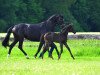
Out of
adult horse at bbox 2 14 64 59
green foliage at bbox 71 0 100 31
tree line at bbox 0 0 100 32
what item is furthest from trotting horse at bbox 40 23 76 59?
green foliage at bbox 71 0 100 31

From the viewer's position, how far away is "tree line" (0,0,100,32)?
276ft

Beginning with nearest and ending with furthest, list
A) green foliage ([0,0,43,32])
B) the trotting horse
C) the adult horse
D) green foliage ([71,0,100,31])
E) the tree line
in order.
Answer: the trotting horse
the adult horse
green foliage ([0,0,43,32])
the tree line
green foliage ([71,0,100,31])

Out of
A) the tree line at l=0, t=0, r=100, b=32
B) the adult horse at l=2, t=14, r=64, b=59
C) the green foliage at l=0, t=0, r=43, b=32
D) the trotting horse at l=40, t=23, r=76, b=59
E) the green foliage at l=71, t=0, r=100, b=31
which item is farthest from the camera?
the green foliage at l=71, t=0, r=100, b=31

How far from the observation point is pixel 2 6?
8444cm

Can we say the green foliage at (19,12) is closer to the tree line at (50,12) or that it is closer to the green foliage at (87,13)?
the tree line at (50,12)

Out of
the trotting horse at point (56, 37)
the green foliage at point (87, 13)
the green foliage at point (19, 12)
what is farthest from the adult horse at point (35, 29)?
the green foliage at point (87, 13)

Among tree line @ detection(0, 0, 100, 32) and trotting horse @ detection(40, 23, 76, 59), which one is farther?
tree line @ detection(0, 0, 100, 32)

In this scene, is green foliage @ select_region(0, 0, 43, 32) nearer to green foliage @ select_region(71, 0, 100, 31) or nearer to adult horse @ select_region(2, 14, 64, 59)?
green foliage @ select_region(71, 0, 100, 31)

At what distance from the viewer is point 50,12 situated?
9119 cm

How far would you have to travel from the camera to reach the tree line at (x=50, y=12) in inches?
3307

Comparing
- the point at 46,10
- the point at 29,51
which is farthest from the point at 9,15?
the point at 29,51

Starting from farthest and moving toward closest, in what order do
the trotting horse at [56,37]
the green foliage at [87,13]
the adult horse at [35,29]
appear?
the green foliage at [87,13], the adult horse at [35,29], the trotting horse at [56,37]

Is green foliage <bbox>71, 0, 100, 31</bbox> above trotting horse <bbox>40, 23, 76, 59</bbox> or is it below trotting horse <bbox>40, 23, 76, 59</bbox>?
below

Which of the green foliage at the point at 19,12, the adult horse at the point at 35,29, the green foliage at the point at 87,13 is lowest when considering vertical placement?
the green foliage at the point at 87,13
